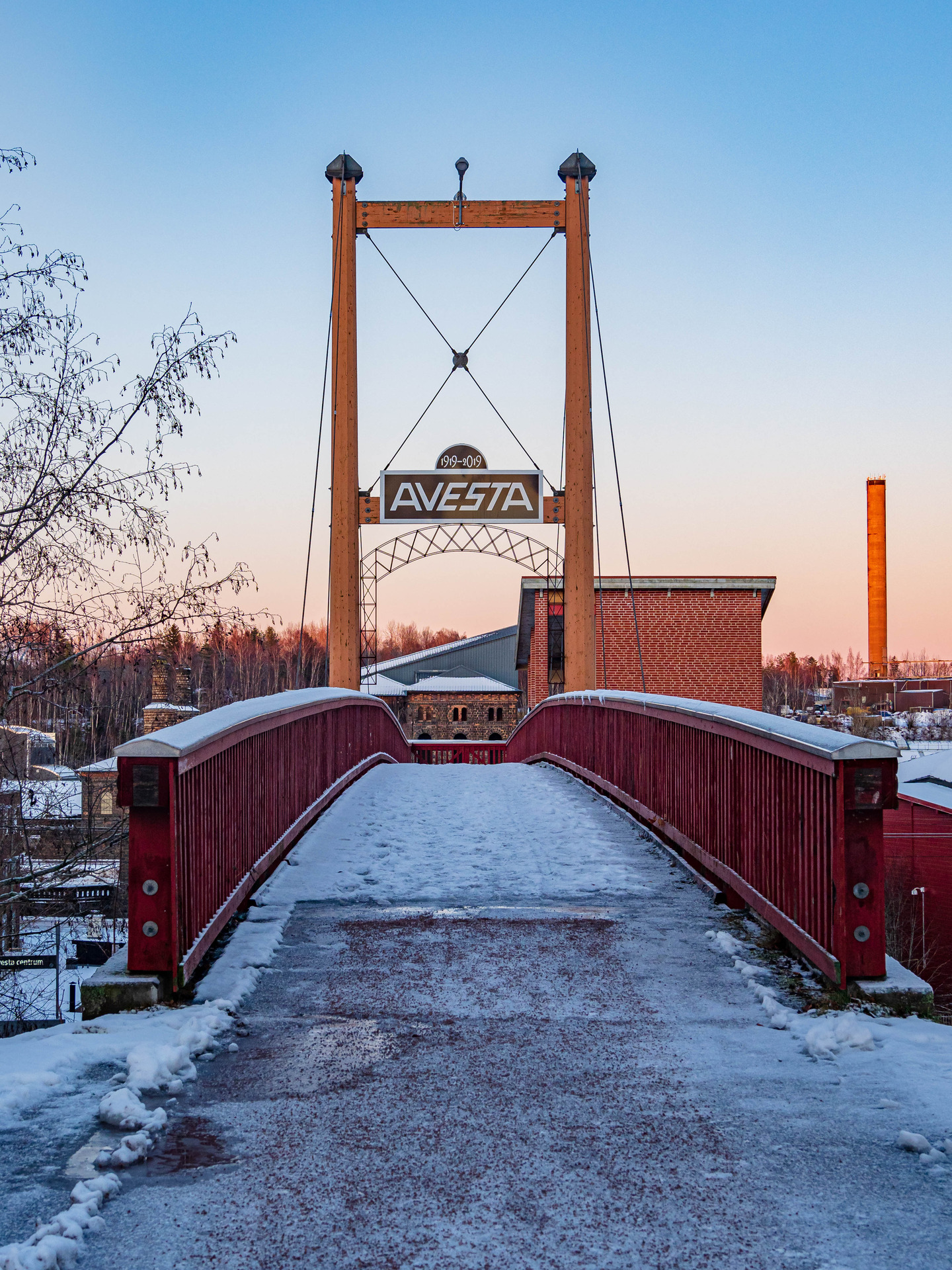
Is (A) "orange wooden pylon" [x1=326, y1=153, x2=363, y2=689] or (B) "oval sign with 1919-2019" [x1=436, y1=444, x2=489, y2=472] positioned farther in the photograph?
(B) "oval sign with 1919-2019" [x1=436, y1=444, x2=489, y2=472]

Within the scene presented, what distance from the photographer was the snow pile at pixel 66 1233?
210 centimetres

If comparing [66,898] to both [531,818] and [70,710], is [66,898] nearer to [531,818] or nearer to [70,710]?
[70,710]

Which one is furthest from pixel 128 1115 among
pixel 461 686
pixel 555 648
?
pixel 461 686

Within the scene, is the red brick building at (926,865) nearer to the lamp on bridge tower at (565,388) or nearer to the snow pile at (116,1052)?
the lamp on bridge tower at (565,388)

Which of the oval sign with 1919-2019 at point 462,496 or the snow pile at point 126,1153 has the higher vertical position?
the oval sign with 1919-2019 at point 462,496

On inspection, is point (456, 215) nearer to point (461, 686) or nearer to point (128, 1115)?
point (128, 1115)

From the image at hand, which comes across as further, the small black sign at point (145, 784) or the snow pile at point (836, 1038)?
the small black sign at point (145, 784)

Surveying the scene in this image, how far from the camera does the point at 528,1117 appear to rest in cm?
296

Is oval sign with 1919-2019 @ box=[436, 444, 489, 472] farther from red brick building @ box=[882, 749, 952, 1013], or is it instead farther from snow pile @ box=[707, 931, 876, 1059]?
snow pile @ box=[707, 931, 876, 1059]

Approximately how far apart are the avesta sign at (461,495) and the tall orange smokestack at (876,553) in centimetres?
5490

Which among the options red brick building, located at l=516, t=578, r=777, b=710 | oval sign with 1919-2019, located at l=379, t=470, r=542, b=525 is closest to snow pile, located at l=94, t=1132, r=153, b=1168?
oval sign with 1919-2019, located at l=379, t=470, r=542, b=525

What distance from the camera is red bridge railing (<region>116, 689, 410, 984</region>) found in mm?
3895

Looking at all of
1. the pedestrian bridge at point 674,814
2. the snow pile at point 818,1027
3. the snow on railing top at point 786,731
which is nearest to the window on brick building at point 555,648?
the pedestrian bridge at point 674,814

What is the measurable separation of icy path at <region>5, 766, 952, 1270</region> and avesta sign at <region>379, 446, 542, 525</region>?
9.54m
